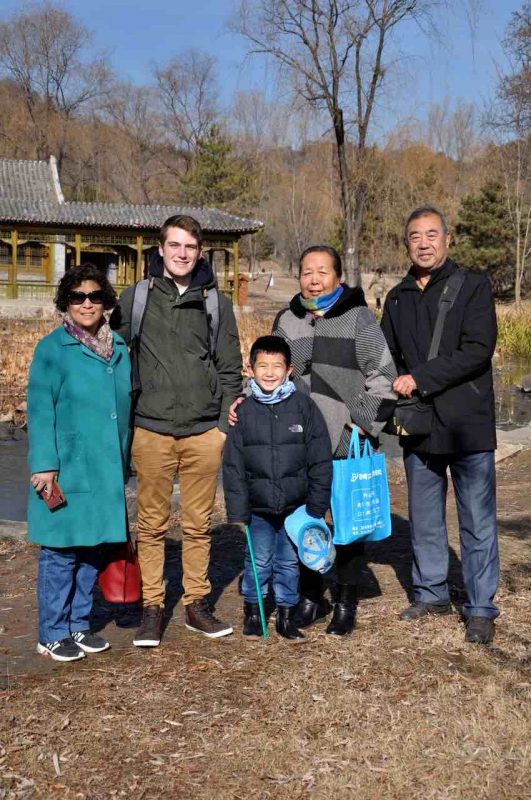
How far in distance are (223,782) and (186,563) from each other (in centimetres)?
143

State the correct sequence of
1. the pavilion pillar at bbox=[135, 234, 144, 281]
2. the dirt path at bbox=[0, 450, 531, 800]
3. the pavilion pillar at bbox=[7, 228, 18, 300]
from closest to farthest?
the dirt path at bbox=[0, 450, 531, 800] < the pavilion pillar at bbox=[7, 228, 18, 300] < the pavilion pillar at bbox=[135, 234, 144, 281]

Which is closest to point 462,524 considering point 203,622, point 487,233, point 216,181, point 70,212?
point 203,622

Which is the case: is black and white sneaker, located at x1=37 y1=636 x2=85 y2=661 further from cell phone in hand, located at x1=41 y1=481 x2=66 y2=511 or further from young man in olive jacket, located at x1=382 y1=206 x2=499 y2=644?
young man in olive jacket, located at x1=382 y1=206 x2=499 y2=644

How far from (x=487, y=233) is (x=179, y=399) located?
3328cm

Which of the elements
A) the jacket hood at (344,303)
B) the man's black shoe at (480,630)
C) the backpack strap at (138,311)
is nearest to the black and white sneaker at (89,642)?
the backpack strap at (138,311)

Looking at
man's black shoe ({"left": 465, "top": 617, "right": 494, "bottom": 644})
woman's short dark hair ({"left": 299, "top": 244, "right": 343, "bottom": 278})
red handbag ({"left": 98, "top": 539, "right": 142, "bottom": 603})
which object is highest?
woman's short dark hair ({"left": 299, "top": 244, "right": 343, "bottom": 278})

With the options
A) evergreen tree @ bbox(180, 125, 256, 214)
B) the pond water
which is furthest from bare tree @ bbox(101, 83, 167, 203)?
the pond water

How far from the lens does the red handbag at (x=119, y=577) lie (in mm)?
3924

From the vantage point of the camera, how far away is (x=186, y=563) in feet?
13.5

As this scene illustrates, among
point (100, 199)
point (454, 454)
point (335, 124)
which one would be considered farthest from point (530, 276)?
point (454, 454)

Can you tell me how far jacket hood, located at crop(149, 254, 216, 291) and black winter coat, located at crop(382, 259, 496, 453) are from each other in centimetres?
91

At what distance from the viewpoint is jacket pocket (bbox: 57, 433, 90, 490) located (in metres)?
3.72

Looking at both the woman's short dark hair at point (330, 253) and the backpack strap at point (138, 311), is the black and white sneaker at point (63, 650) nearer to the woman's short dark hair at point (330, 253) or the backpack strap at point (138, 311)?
the backpack strap at point (138, 311)

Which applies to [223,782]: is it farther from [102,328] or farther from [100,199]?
[100,199]
